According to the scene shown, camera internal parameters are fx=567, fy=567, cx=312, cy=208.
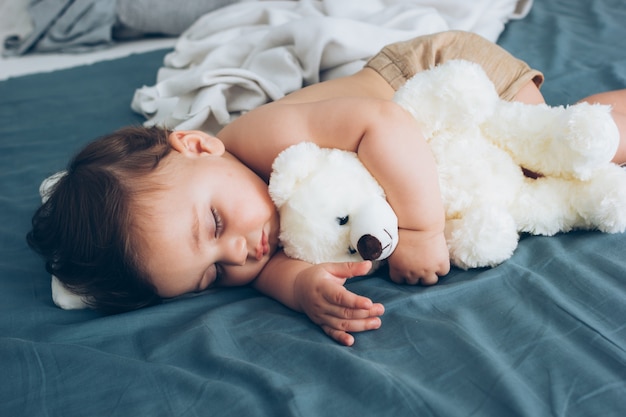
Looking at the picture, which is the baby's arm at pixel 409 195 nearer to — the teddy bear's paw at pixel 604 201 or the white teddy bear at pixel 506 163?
the white teddy bear at pixel 506 163

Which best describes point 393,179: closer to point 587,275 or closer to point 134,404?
point 587,275

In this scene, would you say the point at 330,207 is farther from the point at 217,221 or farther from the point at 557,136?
the point at 557,136

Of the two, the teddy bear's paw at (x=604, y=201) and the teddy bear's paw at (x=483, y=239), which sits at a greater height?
the teddy bear's paw at (x=604, y=201)

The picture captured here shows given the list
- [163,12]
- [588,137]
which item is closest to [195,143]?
[588,137]

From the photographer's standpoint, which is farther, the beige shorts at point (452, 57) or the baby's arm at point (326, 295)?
the beige shorts at point (452, 57)

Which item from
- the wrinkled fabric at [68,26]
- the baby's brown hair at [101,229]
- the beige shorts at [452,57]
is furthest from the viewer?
the wrinkled fabric at [68,26]

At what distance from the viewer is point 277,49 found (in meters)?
1.36

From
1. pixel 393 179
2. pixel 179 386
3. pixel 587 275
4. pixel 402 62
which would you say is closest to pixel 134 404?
pixel 179 386

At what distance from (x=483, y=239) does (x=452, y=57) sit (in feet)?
1.82

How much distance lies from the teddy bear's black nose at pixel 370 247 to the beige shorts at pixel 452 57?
517 mm

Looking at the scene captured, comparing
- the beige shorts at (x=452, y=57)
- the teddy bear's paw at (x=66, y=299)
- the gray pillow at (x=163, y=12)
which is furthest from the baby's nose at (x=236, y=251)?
the gray pillow at (x=163, y=12)

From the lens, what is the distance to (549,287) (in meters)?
0.73

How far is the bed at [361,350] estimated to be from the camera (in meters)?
0.61

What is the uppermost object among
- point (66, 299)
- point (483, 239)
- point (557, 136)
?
point (557, 136)
